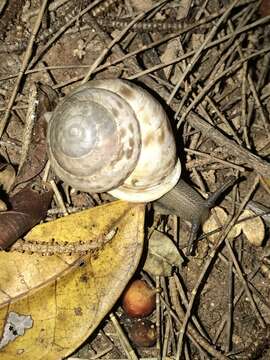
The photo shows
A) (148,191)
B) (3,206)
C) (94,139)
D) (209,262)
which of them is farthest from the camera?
(209,262)

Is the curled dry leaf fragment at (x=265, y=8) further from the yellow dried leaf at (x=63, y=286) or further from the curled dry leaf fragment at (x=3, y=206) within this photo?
the curled dry leaf fragment at (x=3, y=206)

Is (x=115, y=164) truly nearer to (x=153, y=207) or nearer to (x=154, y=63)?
(x=153, y=207)

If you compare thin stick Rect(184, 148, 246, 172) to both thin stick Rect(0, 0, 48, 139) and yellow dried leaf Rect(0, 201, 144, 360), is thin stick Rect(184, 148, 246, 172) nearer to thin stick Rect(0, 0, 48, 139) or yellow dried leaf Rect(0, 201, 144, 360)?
yellow dried leaf Rect(0, 201, 144, 360)

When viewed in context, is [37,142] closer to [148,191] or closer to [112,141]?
[112,141]

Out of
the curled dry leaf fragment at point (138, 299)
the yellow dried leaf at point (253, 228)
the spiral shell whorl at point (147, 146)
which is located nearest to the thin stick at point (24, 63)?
the spiral shell whorl at point (147, 146)

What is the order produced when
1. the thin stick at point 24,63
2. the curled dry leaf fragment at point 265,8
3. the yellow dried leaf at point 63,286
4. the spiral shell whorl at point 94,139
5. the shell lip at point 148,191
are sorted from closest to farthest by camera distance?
the spiral shell whorl at point 94,139
the yellow dried leaf at point 63,286
the shell lip at point 148,191
the thin stick at point 24,63
the curled dry leaf fragment at point 265,8

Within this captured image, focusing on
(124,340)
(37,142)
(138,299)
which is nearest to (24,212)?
(37,142)

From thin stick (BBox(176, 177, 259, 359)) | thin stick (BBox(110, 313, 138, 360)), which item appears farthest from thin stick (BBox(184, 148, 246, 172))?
thin stick (BBox(110, 313, 138, 360))
